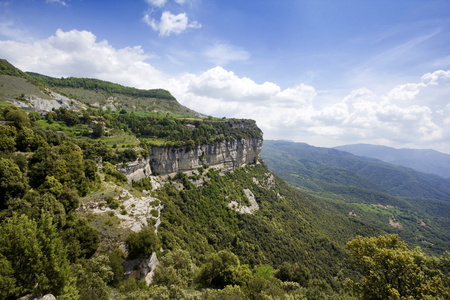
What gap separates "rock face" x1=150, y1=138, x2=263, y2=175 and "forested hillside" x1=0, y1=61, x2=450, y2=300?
2569 millimetres

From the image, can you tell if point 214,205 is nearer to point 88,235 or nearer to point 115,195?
point 115,195

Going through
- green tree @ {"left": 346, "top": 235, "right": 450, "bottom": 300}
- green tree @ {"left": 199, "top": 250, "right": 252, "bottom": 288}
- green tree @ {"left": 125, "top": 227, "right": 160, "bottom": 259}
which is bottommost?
green tree @ {"left": 199, "top": 250, "right": 252, "bottom": 288}

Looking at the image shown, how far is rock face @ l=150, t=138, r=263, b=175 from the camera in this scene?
6544cm

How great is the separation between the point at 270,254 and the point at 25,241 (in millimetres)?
60363

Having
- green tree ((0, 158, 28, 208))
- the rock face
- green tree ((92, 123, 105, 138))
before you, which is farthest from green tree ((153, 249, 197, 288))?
green tree ((92, 123, 105, 138))

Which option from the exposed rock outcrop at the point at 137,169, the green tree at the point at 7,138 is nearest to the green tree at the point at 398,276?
the green tree at the point at 7,138

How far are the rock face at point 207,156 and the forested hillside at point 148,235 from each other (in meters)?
2.57

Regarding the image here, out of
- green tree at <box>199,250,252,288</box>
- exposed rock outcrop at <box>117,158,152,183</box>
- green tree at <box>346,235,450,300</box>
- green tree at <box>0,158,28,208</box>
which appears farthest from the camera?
exposed rock outcrop at <box>117,158,152,183</box>

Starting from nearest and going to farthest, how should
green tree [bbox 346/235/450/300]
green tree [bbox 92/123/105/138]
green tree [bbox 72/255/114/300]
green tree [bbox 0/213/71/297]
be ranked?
1. green tree [bbox 346/235/450/300]
2. green tree [bbox 0/213/71/297]
3. green tree [bbox 72/255/114/300]
4. green tree [bbox 92/123/105/138]

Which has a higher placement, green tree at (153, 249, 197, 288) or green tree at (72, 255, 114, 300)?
green tree at (72, 255, 114, 300)

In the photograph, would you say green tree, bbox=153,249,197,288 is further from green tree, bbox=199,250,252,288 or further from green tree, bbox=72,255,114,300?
green tree, bbox=72,255,114,300

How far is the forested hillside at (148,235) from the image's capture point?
16.2m

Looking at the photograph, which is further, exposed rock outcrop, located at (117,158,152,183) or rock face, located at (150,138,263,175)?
rock face, located at (150,138,263,175)

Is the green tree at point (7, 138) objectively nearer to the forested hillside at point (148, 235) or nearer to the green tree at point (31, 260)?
the forested hillside at point (148, 235)
